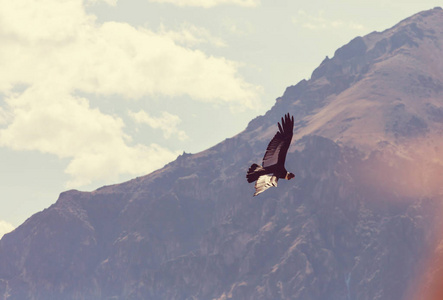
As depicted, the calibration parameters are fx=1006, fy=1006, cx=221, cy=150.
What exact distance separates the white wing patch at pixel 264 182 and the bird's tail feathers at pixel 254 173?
455mm

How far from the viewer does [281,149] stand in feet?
180

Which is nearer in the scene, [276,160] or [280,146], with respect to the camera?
[276,160]

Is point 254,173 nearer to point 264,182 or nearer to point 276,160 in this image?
point 276,160

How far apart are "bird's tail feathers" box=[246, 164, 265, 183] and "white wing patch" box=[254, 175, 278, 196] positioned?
455 millimetres

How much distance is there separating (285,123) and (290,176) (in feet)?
9.45

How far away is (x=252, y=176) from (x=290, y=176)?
2157 millimetres

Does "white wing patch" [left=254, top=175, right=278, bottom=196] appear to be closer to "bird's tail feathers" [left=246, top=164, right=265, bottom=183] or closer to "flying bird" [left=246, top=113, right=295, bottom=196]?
"flying bird" [left=246, top=113, right=295, bottom=196]

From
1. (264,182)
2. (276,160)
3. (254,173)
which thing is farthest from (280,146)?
(264,182)

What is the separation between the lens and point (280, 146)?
5497 cm

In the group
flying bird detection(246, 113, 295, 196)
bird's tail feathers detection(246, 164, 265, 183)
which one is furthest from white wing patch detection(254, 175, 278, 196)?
bird's tail feathers detection(246, 164, 265, 183)

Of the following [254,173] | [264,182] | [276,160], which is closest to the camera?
[264,182]

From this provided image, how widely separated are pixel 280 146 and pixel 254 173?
2.15 metres

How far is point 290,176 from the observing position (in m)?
54.4

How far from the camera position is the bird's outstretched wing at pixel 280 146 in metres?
54.5
